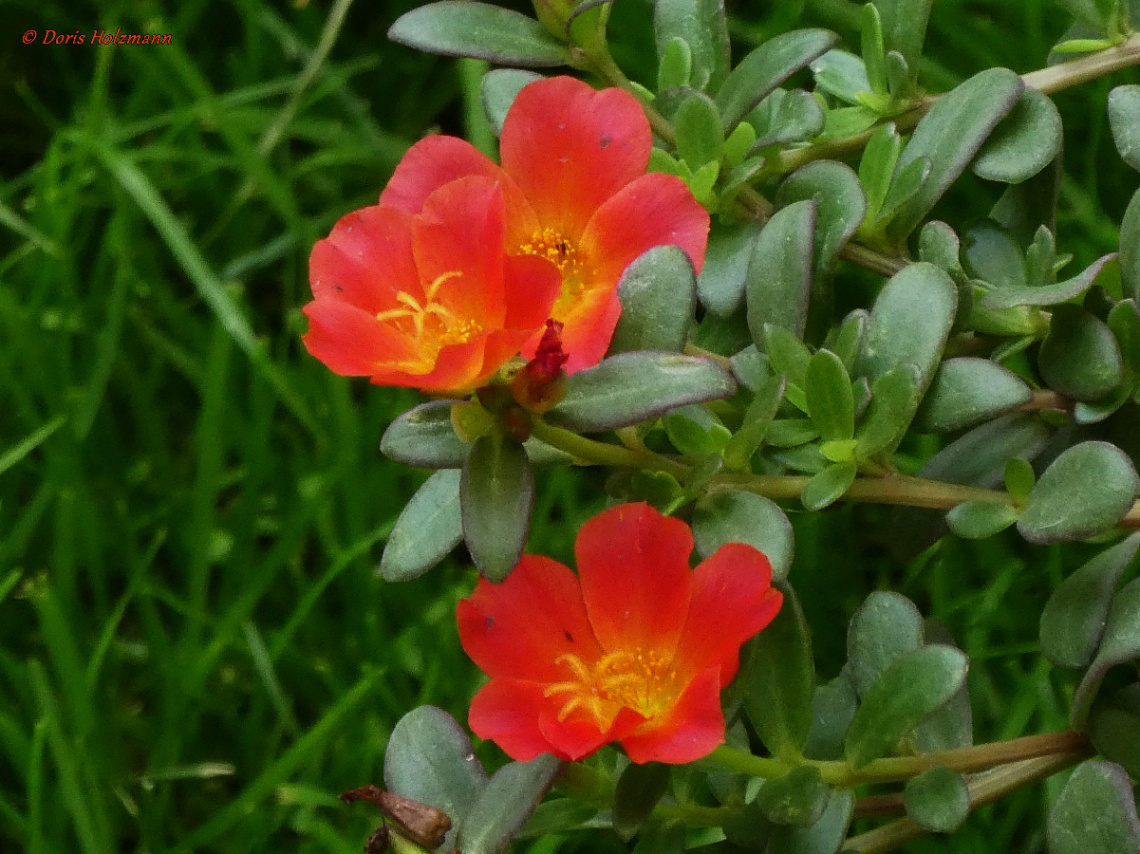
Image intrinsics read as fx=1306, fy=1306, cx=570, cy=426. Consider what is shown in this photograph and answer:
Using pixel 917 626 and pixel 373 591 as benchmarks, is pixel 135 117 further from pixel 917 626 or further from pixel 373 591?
pixel 917 626

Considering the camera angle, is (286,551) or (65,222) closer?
(286,551)

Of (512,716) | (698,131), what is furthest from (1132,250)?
(512,716)

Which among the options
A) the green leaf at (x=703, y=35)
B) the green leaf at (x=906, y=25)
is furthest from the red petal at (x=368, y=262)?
the green leaf at (x=906, y=25)

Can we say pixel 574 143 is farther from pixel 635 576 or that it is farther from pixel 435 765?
pixel 435 765

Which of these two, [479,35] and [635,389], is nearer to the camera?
[635,389]

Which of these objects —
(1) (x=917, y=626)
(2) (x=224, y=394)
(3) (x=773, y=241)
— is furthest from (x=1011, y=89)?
(2) (x=224, y=394)

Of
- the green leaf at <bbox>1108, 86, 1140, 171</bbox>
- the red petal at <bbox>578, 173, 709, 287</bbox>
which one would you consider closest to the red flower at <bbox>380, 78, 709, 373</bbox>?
the red petal at <bbox>578, 173, 709, 287</bbox>

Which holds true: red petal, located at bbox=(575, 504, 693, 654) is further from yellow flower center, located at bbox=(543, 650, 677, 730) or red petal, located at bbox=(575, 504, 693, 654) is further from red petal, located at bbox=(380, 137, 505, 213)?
red petal, located at bbox=(380, 137, 505, 213)
